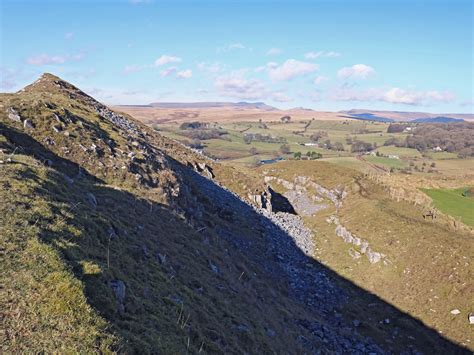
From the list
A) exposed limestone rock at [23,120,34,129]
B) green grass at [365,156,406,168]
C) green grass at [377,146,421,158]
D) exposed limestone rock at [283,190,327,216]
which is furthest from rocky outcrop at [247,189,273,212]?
green grass at [377,146,421,158]

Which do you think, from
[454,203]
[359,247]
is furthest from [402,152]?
[359,247]

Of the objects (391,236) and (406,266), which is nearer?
(406,266)

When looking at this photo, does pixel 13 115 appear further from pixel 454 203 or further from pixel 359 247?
pixel 454 203

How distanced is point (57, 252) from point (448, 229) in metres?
48.9

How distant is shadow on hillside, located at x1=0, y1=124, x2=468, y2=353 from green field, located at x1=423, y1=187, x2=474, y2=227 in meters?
30.7

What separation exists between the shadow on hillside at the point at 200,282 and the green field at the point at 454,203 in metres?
30.7

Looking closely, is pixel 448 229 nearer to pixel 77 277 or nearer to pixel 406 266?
pixel 406 266

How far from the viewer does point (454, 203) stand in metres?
65.9

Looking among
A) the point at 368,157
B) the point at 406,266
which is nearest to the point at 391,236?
the point at 406,266

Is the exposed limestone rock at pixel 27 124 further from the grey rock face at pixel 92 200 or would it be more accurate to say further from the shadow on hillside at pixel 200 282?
the grey rock face at pixel 92 200

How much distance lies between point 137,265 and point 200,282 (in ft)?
16.7

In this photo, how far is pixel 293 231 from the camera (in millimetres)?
52438

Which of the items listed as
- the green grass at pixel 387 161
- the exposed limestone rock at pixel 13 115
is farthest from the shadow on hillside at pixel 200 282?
the green grass at pixel 387 161

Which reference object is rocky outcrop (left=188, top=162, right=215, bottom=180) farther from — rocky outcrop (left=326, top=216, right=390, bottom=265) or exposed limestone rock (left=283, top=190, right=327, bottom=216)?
rocky outcrop (left=326, top=216, right=390, bottom=265)
